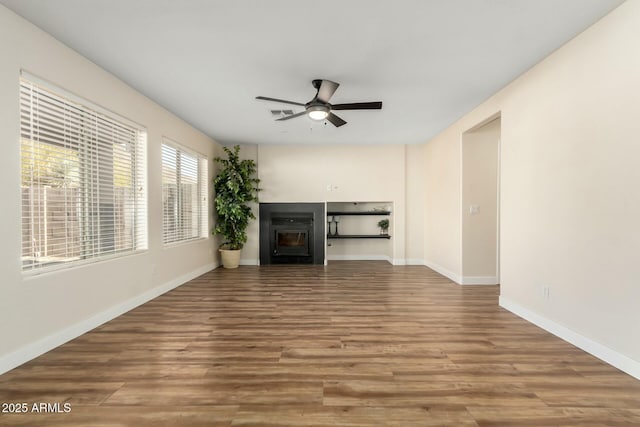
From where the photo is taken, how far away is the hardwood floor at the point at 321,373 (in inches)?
65.2

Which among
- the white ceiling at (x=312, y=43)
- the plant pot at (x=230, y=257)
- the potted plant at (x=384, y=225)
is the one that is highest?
the white ceiling at (x=312, y=43)

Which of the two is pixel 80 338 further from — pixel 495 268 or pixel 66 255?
pixel 495 268

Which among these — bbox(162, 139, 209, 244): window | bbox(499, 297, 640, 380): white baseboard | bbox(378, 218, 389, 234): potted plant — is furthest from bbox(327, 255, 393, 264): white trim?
bbox(499, 297, 640, 380): white baseboard

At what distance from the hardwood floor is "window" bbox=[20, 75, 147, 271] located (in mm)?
808

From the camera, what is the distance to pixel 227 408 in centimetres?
170

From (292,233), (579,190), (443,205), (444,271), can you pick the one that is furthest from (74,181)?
(444,271)

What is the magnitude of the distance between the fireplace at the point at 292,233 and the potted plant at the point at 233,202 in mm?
494

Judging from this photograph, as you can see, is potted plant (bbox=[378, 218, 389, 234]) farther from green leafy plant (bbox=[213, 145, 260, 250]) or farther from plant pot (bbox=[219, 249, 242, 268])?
plant pot (bbox=[219, 249, 242, 268])

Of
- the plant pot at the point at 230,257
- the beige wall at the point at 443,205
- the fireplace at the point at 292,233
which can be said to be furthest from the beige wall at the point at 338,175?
the plant pot at the point at 230,257

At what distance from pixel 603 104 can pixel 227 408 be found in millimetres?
3335

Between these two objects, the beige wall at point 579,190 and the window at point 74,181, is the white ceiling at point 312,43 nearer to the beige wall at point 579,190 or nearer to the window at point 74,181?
the beige wall at point 579,190

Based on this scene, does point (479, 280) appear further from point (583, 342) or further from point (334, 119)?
point (334, 119)

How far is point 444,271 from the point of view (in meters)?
5.37

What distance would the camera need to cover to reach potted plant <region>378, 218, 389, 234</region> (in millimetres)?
6887
